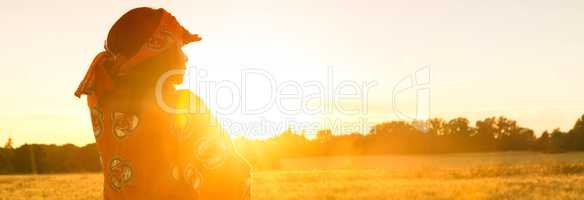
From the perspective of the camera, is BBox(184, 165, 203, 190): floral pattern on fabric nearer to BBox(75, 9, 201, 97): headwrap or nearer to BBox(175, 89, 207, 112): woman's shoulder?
BBox(175, 89, 207, 112): woman's shoulder

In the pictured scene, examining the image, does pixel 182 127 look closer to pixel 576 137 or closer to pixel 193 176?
pixel 193 176

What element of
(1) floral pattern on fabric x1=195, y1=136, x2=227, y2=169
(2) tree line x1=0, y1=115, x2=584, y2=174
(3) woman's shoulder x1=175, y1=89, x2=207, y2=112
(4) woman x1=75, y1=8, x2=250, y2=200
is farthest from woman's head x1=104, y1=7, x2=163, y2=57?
(2) tree line x1=0, y1=115, x2=584, y2=174

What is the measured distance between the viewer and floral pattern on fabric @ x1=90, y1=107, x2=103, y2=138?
244 centimetres

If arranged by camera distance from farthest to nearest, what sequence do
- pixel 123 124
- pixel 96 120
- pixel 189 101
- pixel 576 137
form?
1. pixel 576 137
2. pixel 96 120
3. pixel 123 124
4. pixel 189 101

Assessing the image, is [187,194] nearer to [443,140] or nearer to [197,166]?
[197,166]

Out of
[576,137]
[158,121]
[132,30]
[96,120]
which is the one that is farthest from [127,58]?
[576,137]

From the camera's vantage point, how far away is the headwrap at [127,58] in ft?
7.22

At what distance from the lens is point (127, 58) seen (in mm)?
2223

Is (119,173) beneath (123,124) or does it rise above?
beneath

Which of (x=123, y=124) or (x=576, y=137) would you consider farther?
(x=576, y=137)

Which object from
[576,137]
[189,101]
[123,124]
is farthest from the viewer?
[576,137]

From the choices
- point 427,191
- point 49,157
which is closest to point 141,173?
point 427,191

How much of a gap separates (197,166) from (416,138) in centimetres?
7744

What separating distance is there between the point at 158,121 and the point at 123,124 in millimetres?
190
